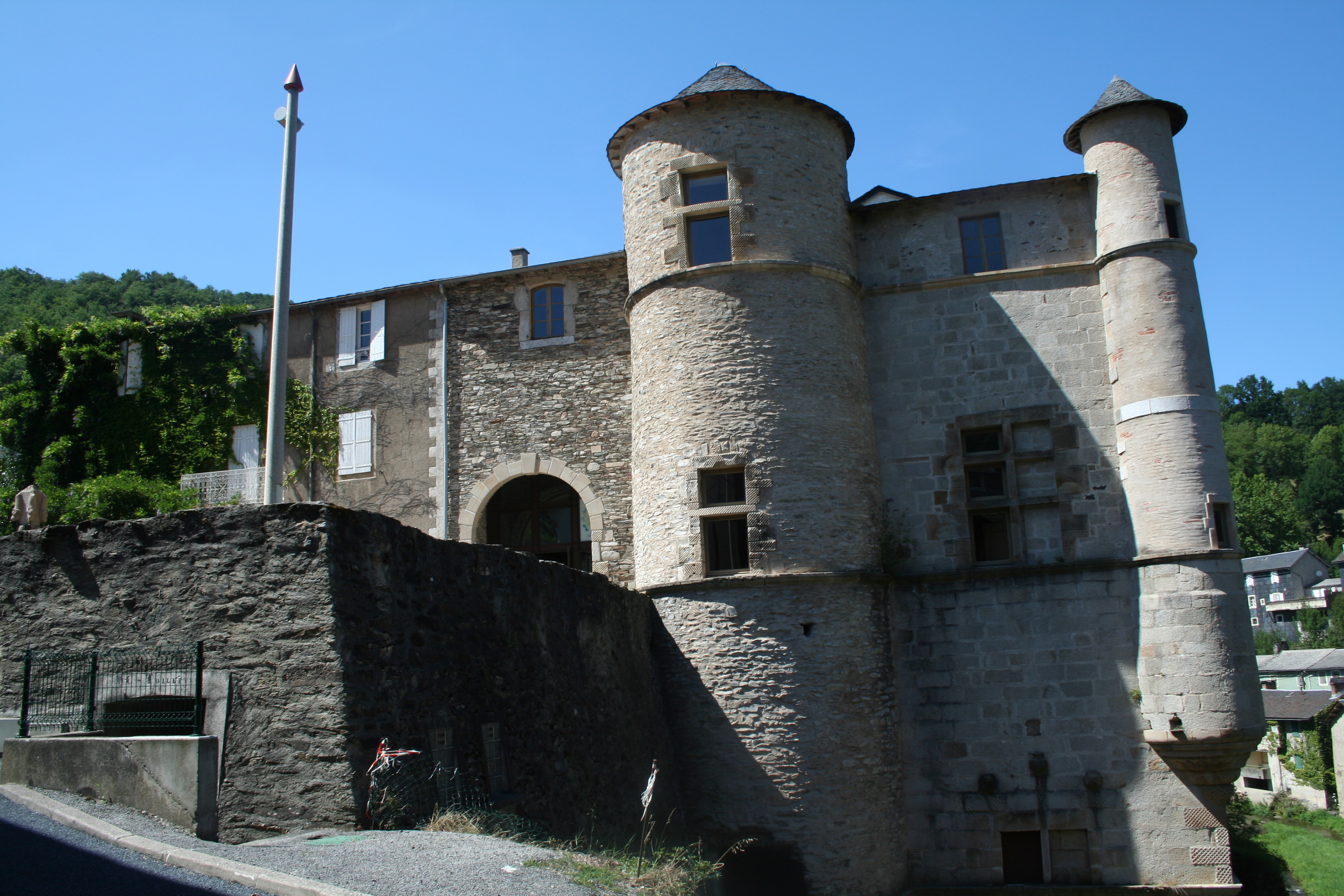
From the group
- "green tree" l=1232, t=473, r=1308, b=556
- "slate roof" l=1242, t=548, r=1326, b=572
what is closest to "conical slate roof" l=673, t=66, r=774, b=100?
"slate roof" l=1242, t=548, r=1326, b=572

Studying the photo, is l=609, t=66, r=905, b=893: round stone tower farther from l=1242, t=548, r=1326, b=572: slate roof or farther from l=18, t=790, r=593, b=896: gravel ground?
l=1242, t=548, r=1326, b=572: slate roof

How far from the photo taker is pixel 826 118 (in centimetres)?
1354

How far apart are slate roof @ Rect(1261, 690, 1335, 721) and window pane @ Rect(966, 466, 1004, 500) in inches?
808

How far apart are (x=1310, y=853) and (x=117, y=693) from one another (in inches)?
945

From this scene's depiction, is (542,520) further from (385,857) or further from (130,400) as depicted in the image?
(385,857)

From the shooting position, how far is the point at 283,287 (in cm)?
1095

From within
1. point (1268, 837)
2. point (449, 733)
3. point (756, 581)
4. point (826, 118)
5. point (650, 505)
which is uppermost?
point (826, 118)

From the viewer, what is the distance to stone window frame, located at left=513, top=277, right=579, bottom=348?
15.1 metres

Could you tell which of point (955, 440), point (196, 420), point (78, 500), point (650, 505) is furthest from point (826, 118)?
point (78, 500)

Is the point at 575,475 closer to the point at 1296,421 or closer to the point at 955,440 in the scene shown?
the point at 955,440

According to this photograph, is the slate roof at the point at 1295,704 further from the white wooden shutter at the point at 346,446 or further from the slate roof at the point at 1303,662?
the white wooden shutter at the point at 346,446

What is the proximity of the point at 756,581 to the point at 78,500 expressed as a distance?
10.9 m

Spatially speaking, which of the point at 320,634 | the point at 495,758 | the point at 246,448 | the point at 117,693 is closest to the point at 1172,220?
the point at 495,758

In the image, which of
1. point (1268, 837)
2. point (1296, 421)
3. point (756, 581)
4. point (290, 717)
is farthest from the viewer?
point (1296, 421)
